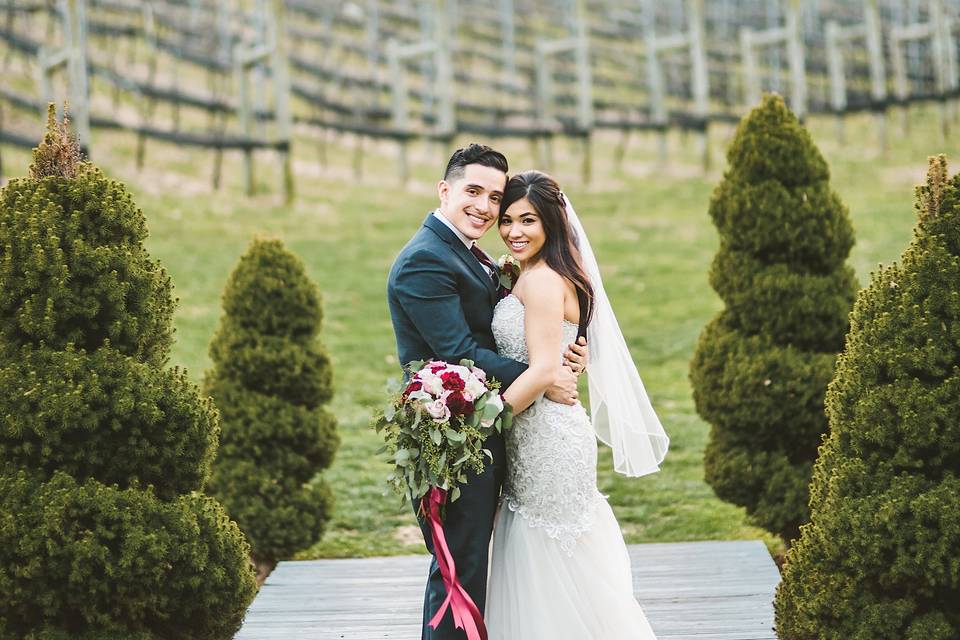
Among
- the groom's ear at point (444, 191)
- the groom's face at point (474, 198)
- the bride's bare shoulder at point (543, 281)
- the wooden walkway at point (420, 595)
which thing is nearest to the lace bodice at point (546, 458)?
the bride's bare shoulder at point (543, 281)

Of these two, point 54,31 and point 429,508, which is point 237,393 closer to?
point 429,508

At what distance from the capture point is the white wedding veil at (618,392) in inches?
192

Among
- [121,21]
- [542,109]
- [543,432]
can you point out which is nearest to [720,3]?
[542,109]

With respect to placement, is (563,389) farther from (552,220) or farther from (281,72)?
(281,72)

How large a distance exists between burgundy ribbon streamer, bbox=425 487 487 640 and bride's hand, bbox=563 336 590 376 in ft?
2.37

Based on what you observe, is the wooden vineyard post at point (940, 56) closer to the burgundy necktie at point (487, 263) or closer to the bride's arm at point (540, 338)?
the burgundy necktie at point (487, 263)

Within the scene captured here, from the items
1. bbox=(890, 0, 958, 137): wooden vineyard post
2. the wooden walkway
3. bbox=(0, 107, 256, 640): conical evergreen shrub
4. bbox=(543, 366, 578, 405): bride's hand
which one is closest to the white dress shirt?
bbox=(543, 366, 578, 405): bride's hand

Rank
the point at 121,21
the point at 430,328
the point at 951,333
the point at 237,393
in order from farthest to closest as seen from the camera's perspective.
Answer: the point at 121,21 → the point at 237,393 → the point at 430,328 → the point at 951,333

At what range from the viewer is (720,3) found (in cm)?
3369

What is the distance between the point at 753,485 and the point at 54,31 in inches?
769

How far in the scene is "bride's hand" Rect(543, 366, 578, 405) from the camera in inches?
177

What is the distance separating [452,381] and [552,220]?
0.79 m

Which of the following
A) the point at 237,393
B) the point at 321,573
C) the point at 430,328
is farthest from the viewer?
the point at 237,393

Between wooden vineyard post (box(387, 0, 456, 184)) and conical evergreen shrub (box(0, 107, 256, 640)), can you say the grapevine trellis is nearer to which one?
wooden vineyard post (box(387, 0, 456, 184))
